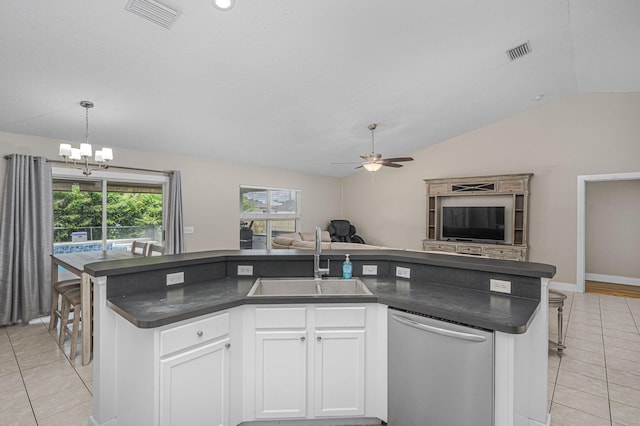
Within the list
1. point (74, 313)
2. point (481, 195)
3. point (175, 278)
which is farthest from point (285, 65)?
point (481, 195)

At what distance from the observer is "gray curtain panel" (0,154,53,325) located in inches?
147

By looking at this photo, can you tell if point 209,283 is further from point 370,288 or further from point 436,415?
point 436,415

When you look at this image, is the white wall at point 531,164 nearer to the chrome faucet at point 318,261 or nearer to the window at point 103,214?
the window at point 103,214

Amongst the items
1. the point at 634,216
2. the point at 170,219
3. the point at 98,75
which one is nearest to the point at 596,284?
the point at 634,216

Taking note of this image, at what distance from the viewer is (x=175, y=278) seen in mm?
2266

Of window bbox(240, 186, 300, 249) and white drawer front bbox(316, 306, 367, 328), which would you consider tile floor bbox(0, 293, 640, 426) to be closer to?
white drawer front bbox(316, 306, 367, 328)

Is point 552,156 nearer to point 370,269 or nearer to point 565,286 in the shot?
point 565,286

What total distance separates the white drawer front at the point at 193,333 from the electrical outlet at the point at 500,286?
1.73 metres

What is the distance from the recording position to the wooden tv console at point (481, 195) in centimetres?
596

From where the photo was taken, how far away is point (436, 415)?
170cm

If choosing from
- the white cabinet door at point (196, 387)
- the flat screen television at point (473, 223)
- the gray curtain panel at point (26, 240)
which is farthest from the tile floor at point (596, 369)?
the gray curtain panel at point (26, 240)

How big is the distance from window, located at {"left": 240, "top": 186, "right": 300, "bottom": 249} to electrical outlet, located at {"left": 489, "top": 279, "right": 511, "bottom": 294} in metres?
5.32

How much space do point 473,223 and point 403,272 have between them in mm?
4722

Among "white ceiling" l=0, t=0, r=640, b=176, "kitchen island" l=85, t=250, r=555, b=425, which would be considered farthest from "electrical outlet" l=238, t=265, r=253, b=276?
"white ceiling" l=0, t=0, r=640, b=176
